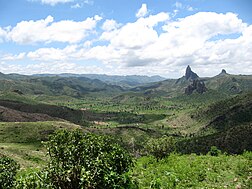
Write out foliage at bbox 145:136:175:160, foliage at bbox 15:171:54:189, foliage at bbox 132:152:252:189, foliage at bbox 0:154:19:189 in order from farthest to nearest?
foliage at bbox 145:136:175:160 < foliage at bbox 132:152:252:189 < foliage at bbox 0:154:19:189 < foliage at bbox 15:171:54:189

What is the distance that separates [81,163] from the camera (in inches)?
564

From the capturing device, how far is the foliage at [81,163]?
43.8ft

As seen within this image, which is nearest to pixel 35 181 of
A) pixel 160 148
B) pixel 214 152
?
pixel 160 148

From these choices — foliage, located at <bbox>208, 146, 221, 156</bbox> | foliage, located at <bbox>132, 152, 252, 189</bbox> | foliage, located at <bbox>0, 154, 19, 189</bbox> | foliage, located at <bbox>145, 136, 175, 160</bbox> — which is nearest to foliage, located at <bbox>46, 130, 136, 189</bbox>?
foliage, located at <bbox>132, 152, 252, 189</bbox>

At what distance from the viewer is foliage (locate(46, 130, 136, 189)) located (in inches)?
525

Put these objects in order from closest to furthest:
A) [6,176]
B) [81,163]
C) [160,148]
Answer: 1. [81,163]
2. [6,176]
3. [160,148]

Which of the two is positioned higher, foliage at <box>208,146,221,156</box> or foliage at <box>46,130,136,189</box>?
foliage at <box>46,130,136,189</box>

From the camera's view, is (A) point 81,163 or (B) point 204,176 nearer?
(A) point 81,163

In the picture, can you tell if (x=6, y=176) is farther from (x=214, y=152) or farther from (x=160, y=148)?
(x=214, y=152)

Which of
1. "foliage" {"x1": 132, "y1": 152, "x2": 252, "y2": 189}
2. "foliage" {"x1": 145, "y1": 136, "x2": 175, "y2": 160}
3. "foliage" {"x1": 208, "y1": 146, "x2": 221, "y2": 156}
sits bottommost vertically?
"foliage" {"x1": 208, "y1": 146, "x2": 221, "y2": 156}

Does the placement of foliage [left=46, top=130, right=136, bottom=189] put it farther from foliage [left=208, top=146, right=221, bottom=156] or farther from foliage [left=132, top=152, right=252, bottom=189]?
foliage [left=208, top=146, right=221, bottom=156]

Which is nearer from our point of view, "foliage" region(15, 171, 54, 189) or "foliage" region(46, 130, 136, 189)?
"foliage" region(15, 171, 54, 189)

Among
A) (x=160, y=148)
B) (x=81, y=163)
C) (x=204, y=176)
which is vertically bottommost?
(x=160, y=148)

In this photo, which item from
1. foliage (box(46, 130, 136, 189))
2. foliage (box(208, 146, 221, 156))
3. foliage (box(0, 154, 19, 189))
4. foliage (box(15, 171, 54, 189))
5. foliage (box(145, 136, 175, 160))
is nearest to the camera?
foliage (box(15, 171, 54, 189))
